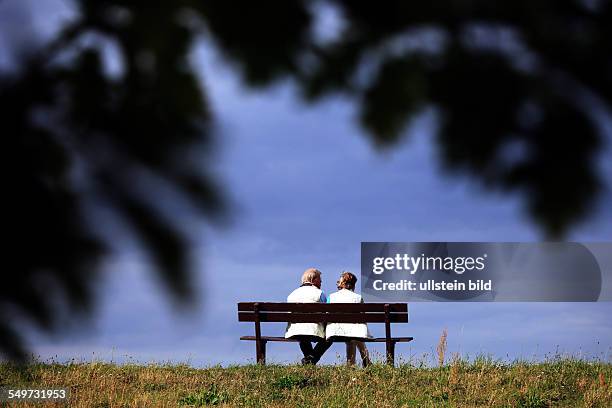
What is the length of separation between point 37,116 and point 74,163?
0.64 ft

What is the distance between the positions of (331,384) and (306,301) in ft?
8.56

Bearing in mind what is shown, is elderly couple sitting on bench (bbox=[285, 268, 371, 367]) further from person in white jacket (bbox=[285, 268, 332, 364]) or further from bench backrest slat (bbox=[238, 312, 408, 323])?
bench backrest slat (bbox=[238, 312, 408, 323])

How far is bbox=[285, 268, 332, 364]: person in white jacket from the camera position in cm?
1114

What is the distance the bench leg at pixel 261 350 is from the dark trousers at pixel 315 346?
0.44 meters

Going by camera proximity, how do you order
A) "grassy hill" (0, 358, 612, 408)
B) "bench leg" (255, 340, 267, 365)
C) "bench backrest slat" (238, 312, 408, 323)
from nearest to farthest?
"grassy hill" (0, 358, 612, 408), "bench leg" (255, 340, 267, 365), "bench backrest slat" (238, 312, 408, 323)

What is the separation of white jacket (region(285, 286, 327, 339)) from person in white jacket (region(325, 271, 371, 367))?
13 centimetres

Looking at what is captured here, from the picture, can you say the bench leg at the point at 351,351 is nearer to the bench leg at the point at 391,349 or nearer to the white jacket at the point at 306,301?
the white jacket at the point at 306,301

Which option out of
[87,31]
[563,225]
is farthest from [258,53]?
[563,225]

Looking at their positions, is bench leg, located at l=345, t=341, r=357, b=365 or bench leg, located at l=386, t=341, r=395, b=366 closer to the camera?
bench leg, located at l=386, t=341, r=395, b=366

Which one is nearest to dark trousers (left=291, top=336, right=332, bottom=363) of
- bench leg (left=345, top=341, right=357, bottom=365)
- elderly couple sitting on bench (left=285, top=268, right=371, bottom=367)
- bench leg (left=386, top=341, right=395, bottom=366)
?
elderly couple sitting on bench (left=285, top=268, right=371, bottom=367)

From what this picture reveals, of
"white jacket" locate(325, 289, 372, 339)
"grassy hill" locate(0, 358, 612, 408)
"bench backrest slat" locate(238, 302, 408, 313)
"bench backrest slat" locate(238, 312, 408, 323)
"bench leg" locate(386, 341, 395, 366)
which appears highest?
"bench backrest slat" locate(238, 302, 408, 313)

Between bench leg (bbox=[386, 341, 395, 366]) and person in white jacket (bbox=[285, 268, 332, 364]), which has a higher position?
person in white jacket (bbox=[285, 268, 332, 364])

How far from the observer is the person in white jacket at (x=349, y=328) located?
11070mm

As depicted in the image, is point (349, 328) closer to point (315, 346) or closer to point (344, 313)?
point (344, 313)
